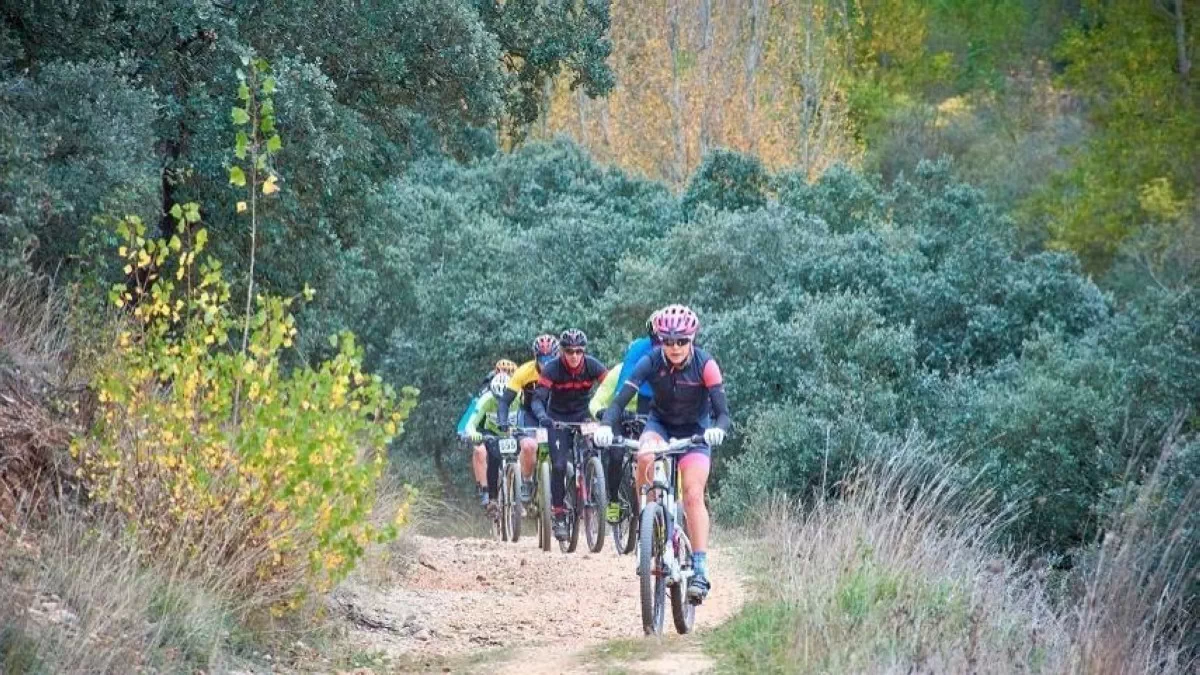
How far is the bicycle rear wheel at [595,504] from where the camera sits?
15242 millimetres

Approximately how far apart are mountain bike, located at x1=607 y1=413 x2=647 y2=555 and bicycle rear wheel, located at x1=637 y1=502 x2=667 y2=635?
421cm

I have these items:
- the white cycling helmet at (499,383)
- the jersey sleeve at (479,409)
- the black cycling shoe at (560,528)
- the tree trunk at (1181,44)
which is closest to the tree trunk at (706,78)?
the tree trunk at (1181,44)

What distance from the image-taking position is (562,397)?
15750 mm

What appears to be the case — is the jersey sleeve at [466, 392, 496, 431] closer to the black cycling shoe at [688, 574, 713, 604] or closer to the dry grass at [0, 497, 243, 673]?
the black cycling shoe at [688, 574, 713, 604]

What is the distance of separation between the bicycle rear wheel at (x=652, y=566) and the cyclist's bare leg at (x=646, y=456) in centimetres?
15

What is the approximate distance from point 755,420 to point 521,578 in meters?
10.8

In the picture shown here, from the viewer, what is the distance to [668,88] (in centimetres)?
4197

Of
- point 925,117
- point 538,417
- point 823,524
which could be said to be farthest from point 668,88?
point 823,524

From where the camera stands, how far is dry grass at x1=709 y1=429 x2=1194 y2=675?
25.5 feet

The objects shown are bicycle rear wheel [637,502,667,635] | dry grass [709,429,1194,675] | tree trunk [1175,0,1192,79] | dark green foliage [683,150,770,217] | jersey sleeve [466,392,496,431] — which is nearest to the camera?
dry grass [709,429,1194,675]

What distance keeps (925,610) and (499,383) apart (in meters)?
9.03

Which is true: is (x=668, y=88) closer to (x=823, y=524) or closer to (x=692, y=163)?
(x=692, y=163)

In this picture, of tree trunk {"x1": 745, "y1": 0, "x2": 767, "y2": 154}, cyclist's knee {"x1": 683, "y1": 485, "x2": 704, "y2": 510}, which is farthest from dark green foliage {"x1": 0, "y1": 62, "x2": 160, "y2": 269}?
tree trunk {"x1": 745, "y1": 0, "x2": 767, "y2": 154}

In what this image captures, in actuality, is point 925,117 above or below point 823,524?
above
